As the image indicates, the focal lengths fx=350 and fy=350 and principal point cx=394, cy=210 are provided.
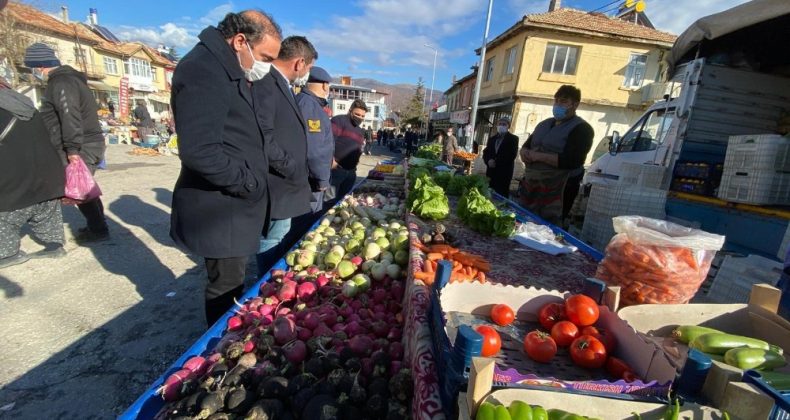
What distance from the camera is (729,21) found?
377 centimetres

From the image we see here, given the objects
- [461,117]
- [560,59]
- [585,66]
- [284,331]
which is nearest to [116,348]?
[284,331]

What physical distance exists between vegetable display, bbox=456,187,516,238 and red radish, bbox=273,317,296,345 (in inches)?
79.7

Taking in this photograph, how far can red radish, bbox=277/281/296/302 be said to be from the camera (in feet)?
7.67

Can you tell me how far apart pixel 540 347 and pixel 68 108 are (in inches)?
201

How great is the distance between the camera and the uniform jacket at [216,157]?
1817mm

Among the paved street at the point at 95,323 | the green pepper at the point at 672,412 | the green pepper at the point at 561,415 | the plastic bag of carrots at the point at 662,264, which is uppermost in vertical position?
the plastic bag of carrots at the point at 662,264

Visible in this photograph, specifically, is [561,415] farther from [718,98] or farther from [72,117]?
[718,98]

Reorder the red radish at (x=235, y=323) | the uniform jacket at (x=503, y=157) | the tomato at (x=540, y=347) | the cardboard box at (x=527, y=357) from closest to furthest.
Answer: the cardboard box at (x=527, y=357)
the tomato at (x=540, y=347)
the red radish at (x=235, y=323)
the uniform jacket at (x=503, y=157)

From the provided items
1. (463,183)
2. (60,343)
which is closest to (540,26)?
(463,183)

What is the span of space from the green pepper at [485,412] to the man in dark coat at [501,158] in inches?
200

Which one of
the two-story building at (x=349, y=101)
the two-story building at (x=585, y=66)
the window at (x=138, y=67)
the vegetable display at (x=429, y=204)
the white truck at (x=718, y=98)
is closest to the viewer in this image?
the vegetable display at (x=429, y=204)

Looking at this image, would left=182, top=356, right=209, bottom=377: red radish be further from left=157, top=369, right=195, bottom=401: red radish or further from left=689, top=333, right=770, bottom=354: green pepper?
left=689, top=333, right=770, bottom=354: green pepper

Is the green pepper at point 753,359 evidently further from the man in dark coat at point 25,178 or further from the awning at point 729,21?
the man in dark coat at point 25,178

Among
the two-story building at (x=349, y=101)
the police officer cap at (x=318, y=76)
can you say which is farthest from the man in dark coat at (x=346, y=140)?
the two-story building at (x=349, y=101)
